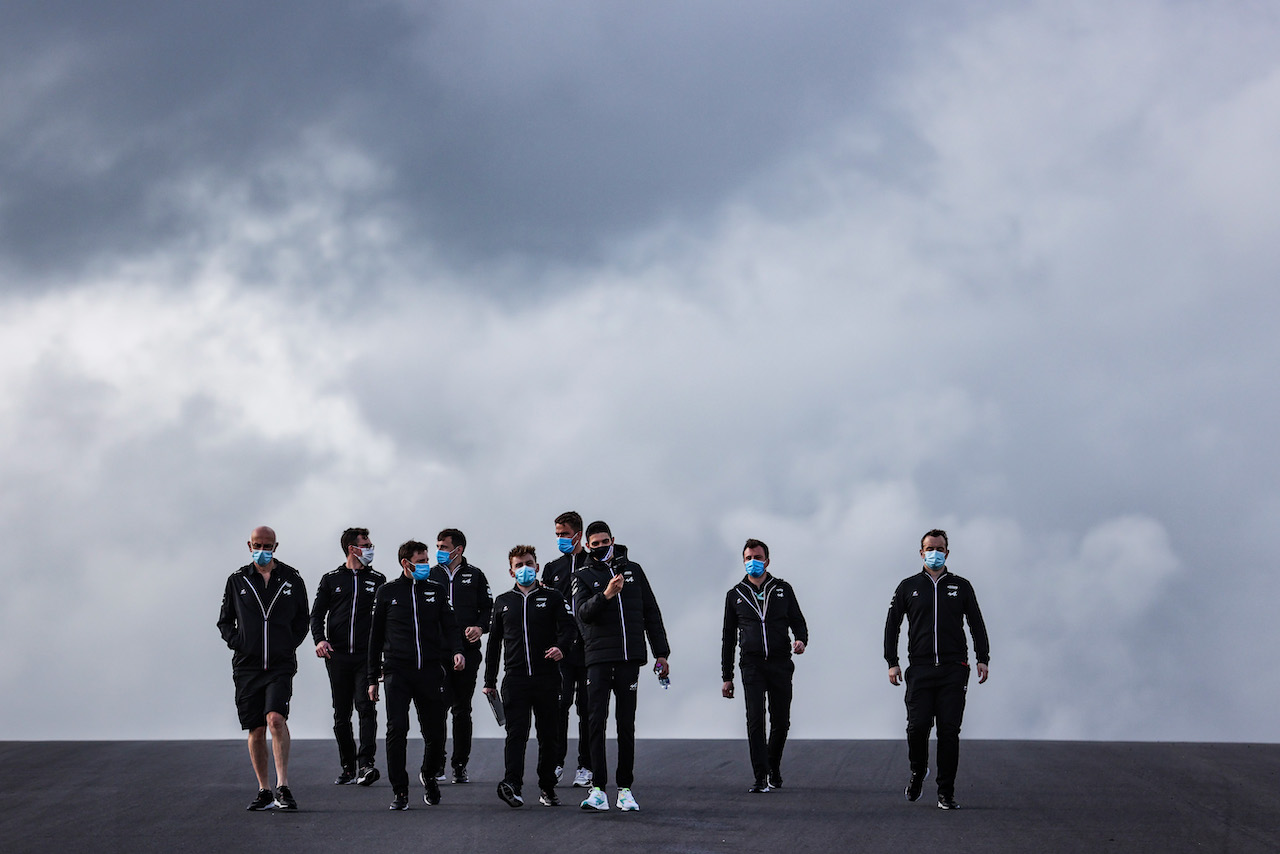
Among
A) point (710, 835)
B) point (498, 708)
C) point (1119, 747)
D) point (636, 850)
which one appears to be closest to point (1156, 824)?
point (710, 835)

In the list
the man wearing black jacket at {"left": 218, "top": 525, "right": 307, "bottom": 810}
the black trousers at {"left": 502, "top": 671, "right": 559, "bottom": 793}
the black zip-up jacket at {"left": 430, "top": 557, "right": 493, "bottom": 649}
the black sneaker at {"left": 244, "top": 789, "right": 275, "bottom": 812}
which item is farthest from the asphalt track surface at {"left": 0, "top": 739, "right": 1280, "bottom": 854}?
the black zip-up jacket at {"left": 430, "top": 557, "right": 493, "bottom": 649}

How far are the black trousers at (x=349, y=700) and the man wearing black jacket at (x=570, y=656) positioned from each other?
2043 mm

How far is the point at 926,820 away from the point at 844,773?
15.2 feet

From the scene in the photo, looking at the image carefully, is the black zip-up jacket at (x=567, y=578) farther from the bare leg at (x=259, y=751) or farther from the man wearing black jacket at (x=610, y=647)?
the bare leg at (x=259, y=751)

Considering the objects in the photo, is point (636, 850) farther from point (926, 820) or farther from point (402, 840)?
point (926, 820)

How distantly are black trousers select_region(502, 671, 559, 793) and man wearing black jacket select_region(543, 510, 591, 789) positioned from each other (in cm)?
70

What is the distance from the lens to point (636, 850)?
1039cm

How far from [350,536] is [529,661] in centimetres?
337

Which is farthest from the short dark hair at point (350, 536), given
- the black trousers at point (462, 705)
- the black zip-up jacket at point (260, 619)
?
the black zip-up jacket at point (260, 619)

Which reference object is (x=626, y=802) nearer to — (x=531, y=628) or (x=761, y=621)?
(x=531, y=628)

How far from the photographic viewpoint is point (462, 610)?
1540cm

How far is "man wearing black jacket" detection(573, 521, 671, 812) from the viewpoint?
41.4 feet

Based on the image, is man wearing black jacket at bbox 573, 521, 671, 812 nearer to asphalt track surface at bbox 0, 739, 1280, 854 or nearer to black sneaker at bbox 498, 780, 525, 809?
asphalt track surface at bbox 0, 739, 1280, 854

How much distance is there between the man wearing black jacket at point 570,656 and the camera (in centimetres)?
1420
